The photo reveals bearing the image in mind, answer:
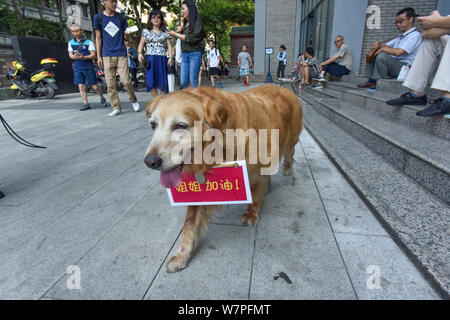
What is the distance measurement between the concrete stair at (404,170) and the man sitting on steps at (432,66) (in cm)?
15

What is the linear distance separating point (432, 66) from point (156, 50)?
523 centimetres

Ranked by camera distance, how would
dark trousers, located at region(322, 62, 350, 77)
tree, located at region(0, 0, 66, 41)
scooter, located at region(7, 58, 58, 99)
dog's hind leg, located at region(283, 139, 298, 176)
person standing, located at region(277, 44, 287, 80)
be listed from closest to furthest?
dog's hind leg, located at region(283, 139, 298, 176), dark trousers, located at region(322, 62, 350, 77), scooter, located at region(7, 58, 58, 99), person standing, located at region(277, 44, 287, 80), tree, located at region(0, 0, 66, 41)

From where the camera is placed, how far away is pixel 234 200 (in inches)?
68.6

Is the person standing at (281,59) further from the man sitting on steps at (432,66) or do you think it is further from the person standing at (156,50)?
the man sitting on steps at (432,66)

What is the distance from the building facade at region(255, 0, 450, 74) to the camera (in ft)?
21.8

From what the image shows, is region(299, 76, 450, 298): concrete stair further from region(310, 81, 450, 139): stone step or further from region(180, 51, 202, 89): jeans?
region(180, 51, 202, 89): jeans

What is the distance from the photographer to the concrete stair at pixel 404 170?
5.31 ft

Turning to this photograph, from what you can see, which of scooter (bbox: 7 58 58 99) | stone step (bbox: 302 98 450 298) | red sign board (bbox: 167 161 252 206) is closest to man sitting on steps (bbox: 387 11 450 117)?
stone step (bbox: 302 98 450 298)

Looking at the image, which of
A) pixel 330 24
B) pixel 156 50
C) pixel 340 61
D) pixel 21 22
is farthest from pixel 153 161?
pixel 21 22

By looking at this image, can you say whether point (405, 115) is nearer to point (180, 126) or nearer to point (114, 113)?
point (180, 126)

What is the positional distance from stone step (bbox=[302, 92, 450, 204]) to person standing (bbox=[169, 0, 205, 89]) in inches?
121

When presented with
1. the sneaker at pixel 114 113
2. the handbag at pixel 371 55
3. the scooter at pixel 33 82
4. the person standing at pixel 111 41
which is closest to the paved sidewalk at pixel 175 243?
the sneaker at pixel 114 113

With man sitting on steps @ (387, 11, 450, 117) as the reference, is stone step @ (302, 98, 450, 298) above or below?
below

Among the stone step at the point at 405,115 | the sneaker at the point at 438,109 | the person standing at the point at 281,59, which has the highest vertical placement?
the person standing at the point at 281,59
